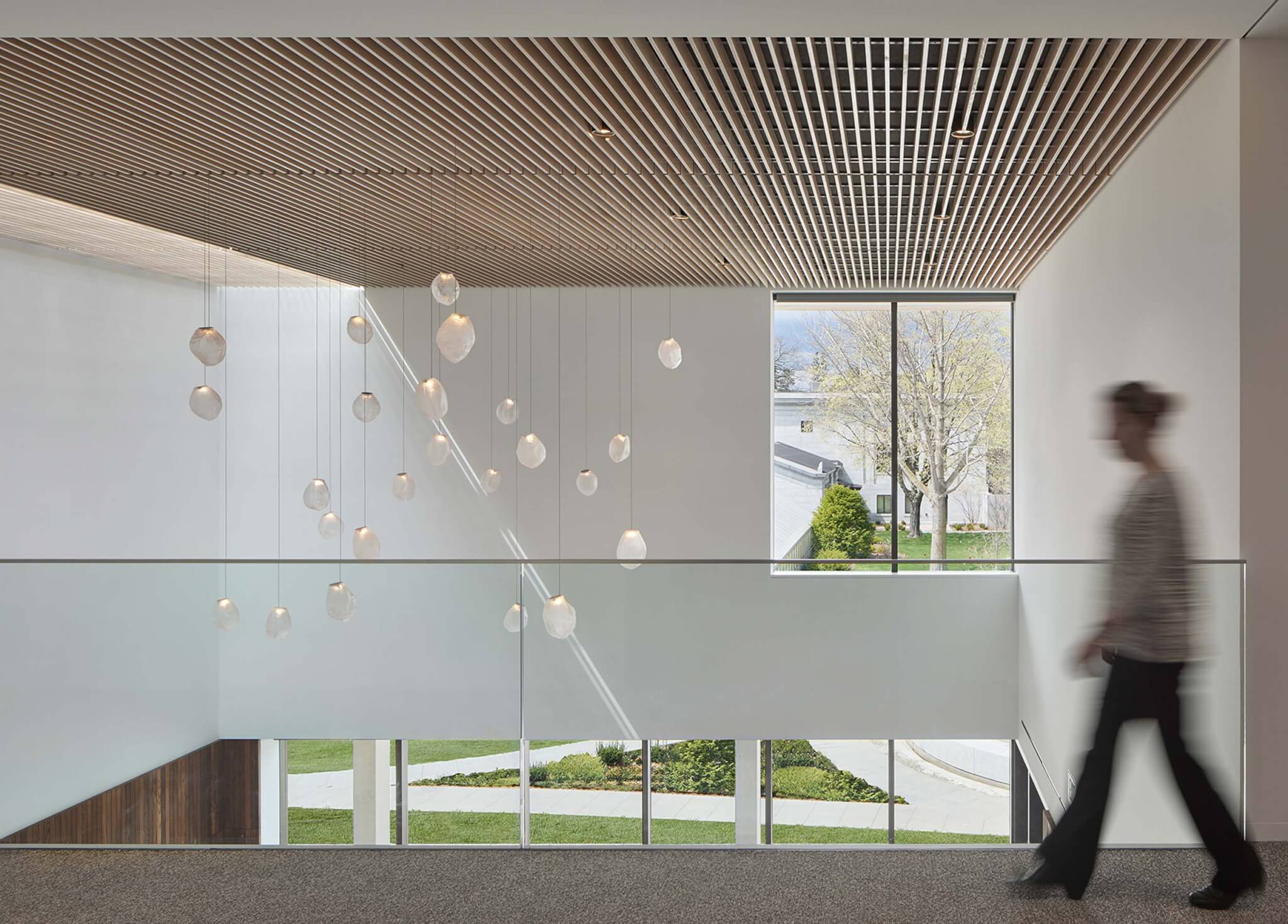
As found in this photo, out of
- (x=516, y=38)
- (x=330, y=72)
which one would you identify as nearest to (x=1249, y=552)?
(x=516, y=38)

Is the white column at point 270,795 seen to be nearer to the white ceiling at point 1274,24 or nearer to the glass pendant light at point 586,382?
the glass pendant light at point 586,382

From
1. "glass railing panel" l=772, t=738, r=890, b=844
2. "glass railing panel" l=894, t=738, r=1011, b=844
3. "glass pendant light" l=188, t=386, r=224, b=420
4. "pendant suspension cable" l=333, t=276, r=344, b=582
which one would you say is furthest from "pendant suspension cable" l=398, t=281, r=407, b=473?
"glass railing panel" l=894, t=738, r=1011, b=844

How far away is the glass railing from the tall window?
4815mm

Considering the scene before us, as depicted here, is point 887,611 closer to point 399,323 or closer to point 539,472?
point 539,472

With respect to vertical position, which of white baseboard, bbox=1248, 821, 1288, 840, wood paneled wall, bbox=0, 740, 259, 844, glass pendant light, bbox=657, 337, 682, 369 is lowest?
wood paneled wall, bbox=0, 740, 259, 844

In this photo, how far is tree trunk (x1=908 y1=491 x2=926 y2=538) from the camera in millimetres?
8820

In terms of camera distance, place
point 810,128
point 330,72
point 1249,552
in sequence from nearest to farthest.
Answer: point 1249,552, point 330,72, point 810,128

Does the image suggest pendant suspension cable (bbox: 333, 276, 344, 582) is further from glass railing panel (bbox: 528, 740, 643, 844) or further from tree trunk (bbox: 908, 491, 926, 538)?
tree trunk (bbox: 908, 491, 926, 538)

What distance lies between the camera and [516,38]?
3453mm

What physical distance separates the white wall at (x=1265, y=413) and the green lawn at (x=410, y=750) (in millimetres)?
2825

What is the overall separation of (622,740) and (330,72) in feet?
9.60

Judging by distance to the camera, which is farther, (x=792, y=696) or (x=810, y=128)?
(x=810, y=128)

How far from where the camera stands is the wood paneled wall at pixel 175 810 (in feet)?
10.8

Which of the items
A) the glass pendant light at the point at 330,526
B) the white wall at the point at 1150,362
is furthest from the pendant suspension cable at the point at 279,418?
the white wall at the point at 1150,362
